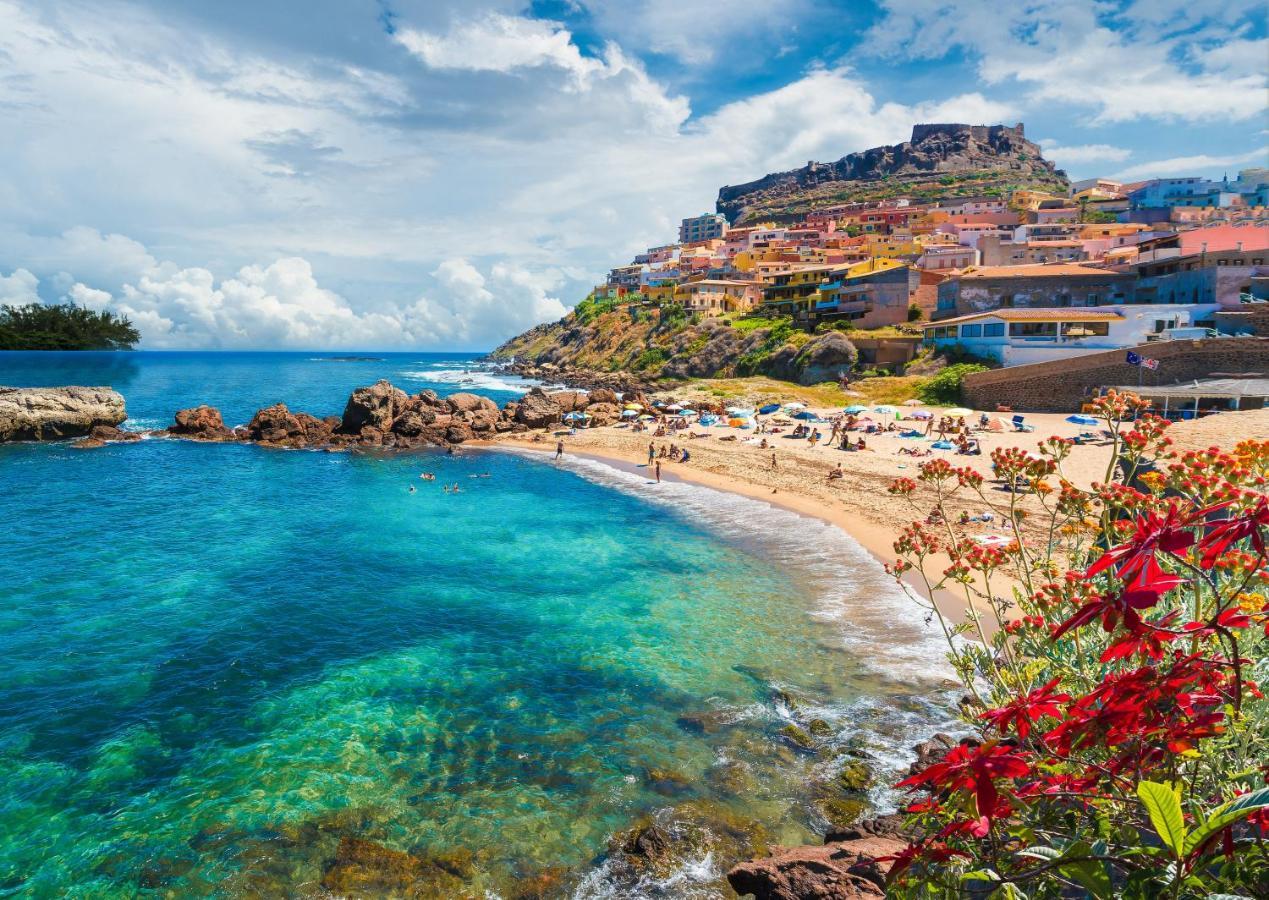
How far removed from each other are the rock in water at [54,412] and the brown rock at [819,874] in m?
65.6

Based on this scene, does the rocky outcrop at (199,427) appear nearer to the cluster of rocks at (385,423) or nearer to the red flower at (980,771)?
the cluster of rocks at (385,423)

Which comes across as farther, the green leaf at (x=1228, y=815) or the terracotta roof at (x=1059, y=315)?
the terracotta roof at (x=1059, y=315)

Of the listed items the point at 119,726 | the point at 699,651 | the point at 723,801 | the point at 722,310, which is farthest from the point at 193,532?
the point at 722,310

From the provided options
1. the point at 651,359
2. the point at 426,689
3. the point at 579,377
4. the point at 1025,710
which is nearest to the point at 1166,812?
the point at 1025,710

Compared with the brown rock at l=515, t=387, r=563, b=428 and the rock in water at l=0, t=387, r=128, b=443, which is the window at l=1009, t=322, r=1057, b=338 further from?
the rock in water at l=0, t=387, r=128, b=443

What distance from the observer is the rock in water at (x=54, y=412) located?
5144cm

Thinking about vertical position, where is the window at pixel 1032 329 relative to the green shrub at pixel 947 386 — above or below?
above

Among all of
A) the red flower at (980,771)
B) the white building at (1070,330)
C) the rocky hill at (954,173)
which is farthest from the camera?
the rocky hill at (954,173)

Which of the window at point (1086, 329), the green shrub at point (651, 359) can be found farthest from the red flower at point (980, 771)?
the green shrub at point (651, 359)

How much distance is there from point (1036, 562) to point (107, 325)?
24137cm

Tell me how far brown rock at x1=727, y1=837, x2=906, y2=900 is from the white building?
52.2 metres

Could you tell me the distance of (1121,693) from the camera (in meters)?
3.99

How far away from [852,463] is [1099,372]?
2126 centimetres

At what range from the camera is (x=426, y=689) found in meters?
16.7
